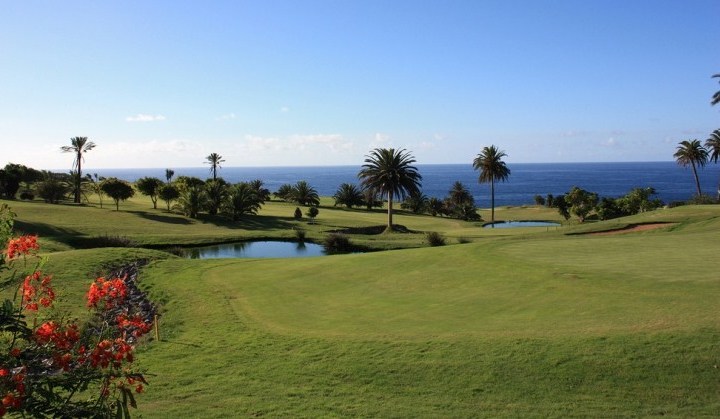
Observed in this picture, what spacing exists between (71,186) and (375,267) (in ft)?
243

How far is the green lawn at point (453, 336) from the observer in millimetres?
10602

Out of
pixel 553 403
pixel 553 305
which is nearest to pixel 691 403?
pixel 553 403

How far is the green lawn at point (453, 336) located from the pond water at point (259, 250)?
17.6 m

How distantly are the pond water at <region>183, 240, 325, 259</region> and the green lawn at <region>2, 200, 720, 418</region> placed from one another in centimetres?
1765

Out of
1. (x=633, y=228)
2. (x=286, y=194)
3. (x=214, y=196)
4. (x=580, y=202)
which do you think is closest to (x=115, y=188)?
(x=214, y=196)

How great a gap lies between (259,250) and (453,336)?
114ft

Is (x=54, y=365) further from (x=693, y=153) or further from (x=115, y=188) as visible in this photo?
(x=693, y=153)

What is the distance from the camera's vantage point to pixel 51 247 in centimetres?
3953

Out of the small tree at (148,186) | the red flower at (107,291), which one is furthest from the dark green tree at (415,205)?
the red flower at (107,291)

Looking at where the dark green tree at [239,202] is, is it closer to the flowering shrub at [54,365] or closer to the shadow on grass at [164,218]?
the shadow on grass at [164,218]

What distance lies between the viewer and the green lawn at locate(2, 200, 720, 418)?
10602mm

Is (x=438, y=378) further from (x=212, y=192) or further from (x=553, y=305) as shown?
(x=212, y=192)

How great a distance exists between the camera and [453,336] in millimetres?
13805

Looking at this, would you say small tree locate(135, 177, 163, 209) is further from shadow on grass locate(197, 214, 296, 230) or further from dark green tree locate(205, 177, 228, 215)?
shadow on grass locate(197, 214, 296, 230)
